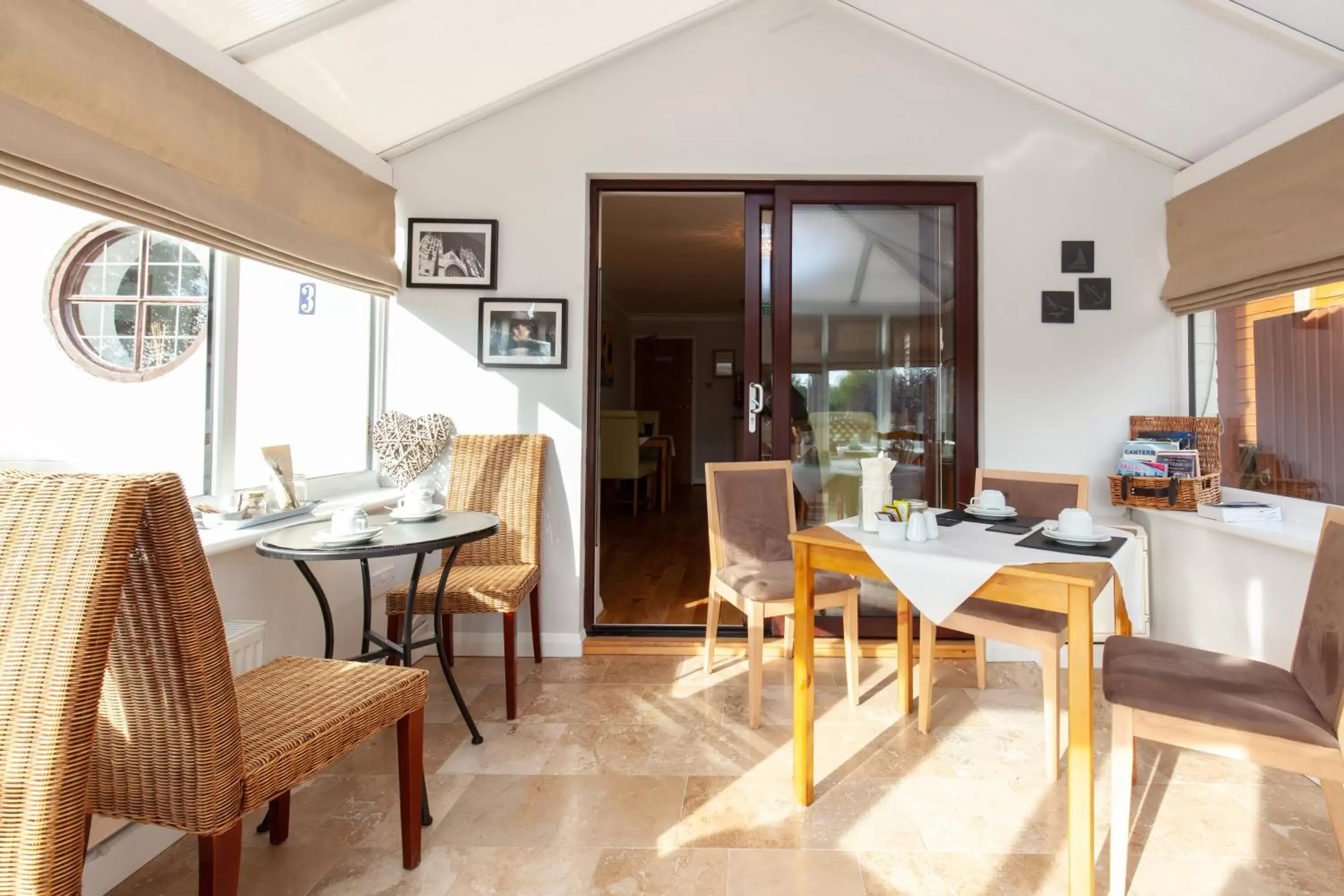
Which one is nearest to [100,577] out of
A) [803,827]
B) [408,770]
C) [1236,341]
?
[408,770]

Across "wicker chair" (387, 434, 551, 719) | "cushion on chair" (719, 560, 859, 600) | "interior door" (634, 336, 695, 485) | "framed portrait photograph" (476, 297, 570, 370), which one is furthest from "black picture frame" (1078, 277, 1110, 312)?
"interior door" (634, 336, 695, 485)

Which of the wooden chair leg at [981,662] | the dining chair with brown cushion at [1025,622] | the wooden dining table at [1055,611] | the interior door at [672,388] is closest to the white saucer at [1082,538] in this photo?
the wooden dining table at [1055,611]

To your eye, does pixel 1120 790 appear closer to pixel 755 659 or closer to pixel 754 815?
pixel 754 815

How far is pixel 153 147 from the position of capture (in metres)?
1.73

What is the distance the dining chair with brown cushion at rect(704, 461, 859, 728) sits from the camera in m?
2.36

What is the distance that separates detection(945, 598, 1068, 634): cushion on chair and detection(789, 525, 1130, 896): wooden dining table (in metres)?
0.20

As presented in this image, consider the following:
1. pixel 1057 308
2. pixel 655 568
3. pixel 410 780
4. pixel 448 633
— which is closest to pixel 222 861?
pixel 410 780

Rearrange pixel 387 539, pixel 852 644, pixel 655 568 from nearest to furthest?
pixel 387 539 < pixel 852 644 < pixel 655 568

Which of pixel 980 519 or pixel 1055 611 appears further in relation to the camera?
pixel 980 519

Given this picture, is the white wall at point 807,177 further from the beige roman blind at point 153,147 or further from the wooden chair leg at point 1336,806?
the wooden chair leg at point 1336,806

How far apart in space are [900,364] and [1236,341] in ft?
4.31

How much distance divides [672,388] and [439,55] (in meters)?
6.69

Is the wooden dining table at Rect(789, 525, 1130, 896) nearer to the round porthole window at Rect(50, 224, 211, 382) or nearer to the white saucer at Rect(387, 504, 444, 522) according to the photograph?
the white saucer at Rect(387, 504, 444, 522)

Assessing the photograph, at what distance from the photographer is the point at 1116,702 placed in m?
1.46
